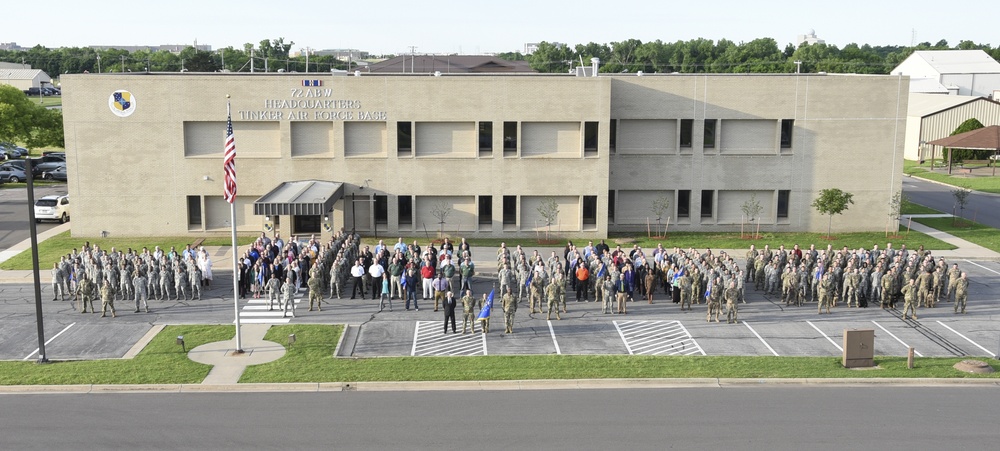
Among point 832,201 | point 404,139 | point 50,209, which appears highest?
point 404,139

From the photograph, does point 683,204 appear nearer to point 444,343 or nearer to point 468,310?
point 468,310

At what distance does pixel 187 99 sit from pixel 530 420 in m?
27.5

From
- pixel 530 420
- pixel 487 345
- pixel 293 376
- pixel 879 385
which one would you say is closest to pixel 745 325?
pixel 879 385

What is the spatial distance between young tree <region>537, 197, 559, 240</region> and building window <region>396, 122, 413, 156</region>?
6610 millimetres

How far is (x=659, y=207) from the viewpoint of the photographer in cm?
4325

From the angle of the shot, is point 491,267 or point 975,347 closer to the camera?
point 975,347

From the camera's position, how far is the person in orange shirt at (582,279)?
1168 inches

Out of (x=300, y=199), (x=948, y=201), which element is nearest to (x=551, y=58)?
(x=948, y=201)

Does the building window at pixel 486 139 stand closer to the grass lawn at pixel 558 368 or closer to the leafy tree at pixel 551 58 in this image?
the grass lawn at pixel 558 368

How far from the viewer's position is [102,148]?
40.5 meters

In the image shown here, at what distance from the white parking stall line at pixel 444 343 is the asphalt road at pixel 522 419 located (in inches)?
130

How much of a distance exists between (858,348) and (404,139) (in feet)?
79.6

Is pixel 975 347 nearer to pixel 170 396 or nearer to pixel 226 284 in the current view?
pixel 170 396

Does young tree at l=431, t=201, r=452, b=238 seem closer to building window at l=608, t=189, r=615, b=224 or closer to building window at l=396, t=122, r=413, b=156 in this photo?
building window at l=396, t=122, r=413, b=156
